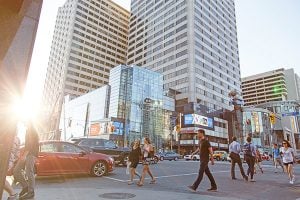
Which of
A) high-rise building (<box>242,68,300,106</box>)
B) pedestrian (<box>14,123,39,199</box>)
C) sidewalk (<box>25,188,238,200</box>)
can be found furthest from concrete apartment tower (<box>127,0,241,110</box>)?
pedestrian (<box>14,123,39,199</box>)

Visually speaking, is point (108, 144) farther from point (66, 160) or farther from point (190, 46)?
point (190, 46)

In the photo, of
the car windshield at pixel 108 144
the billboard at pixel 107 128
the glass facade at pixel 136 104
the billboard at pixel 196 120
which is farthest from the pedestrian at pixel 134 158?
the billboard at pixel 196 120

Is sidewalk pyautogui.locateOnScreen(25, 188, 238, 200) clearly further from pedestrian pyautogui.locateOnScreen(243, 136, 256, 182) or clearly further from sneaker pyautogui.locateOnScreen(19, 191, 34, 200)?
pedestrian pyautogui.locateOnScreen(243, 136, 256, 182)

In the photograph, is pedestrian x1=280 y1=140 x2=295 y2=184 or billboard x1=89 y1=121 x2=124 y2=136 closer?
pedestrian x1=280 y1=140 x2=295 y2=184

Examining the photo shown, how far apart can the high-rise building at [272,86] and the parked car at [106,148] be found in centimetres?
13736

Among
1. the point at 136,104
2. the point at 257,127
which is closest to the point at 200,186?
the point at 136,104

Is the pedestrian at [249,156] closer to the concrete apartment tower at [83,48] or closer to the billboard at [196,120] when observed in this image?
the billboard at [196,120]

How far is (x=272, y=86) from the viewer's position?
140 m

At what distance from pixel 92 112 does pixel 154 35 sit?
44214mm

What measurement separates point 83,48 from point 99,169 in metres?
97.7

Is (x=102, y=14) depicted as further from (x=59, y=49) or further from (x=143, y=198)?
(x=143, y=198)

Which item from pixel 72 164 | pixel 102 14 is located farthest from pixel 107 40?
pixel 72 164

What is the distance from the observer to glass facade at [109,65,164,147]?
64.8 m

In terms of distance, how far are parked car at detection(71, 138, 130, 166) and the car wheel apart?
16.4ft
